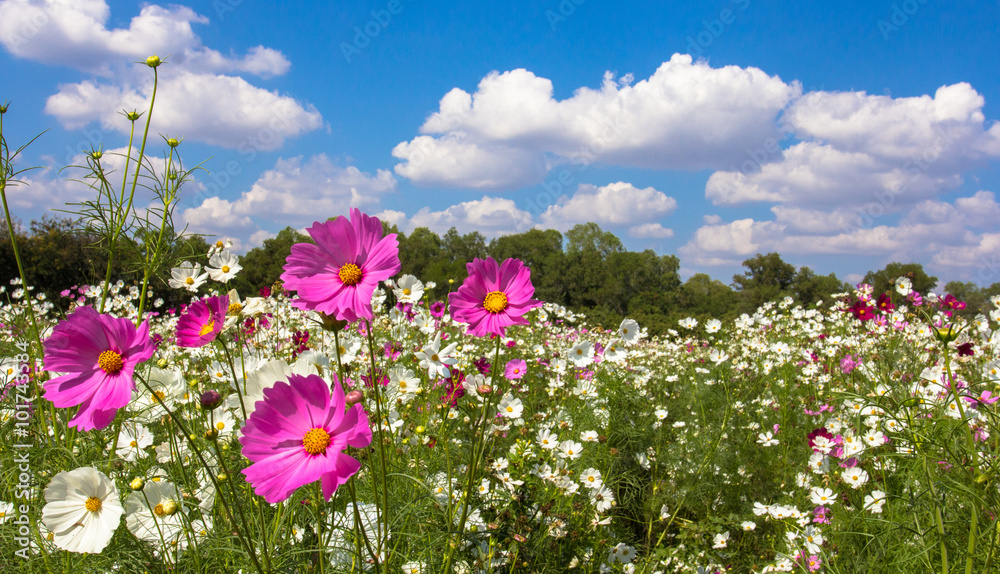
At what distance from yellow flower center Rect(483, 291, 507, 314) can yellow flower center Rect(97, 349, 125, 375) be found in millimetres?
631

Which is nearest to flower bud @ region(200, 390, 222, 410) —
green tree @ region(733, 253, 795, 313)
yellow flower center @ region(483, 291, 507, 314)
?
yellow flower center @ region(483, 291, 507, 314)

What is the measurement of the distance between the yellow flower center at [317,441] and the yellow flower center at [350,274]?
242 millimetres

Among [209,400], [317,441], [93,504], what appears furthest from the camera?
[93,504]

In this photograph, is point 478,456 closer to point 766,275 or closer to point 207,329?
point 207,329

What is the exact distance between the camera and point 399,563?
138 centimetres

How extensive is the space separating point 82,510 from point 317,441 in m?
0.65

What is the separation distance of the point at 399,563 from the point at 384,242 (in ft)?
3.21

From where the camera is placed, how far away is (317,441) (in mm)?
791

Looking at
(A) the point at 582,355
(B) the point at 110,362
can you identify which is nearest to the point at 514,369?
(A) the point at 582,355

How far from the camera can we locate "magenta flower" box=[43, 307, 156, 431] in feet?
2.67

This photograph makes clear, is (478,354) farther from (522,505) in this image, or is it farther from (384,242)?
(384,242)

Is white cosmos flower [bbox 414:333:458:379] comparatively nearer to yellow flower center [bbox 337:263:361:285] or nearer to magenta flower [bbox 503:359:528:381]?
magenta flower [bbox 503:359:528:381]

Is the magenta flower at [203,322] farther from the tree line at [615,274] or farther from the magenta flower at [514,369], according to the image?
the tree line at [615,274]

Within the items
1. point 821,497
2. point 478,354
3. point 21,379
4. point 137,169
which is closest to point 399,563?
point 137,169
